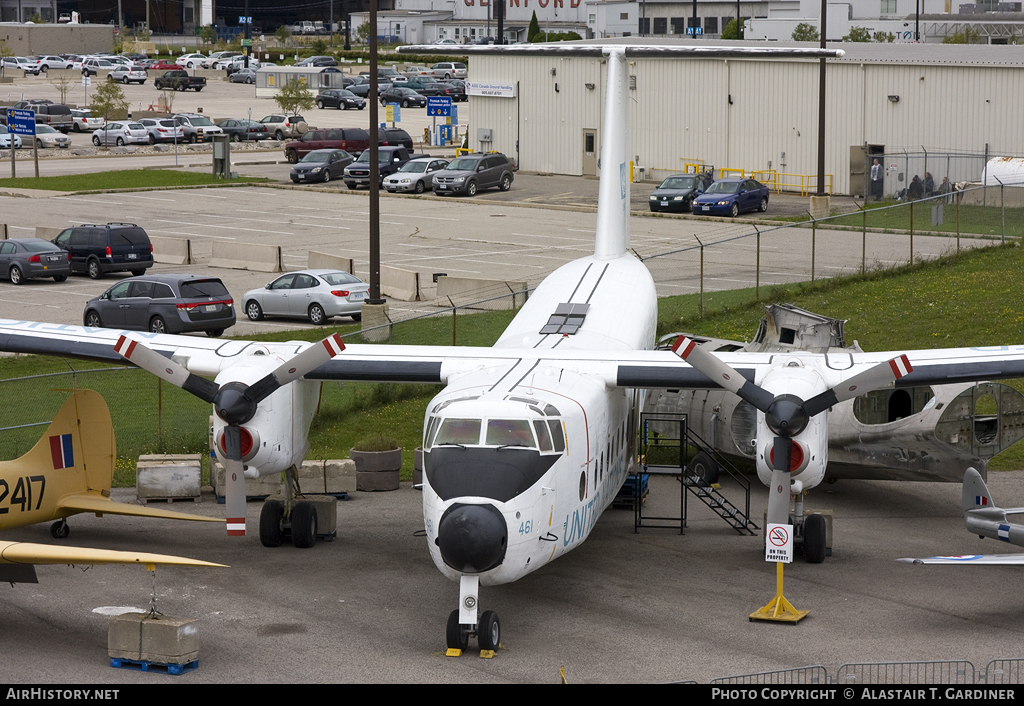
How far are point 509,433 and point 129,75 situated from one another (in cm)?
10704

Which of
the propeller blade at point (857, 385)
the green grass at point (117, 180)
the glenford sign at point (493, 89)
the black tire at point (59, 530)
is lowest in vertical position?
the black tire at point (59, 530)

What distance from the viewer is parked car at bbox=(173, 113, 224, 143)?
82.1 metres

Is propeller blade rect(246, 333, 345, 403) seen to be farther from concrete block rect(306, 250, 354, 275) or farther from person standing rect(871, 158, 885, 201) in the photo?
person standing rect(871, 158, 885, 201)

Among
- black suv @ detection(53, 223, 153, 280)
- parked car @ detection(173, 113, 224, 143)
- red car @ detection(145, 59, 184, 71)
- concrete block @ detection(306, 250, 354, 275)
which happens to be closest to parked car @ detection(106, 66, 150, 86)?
red car @ detection(145, 59, 184, 71)

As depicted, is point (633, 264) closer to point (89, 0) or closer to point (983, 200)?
point (983, 200)

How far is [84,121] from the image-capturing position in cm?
8719

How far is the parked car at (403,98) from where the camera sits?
103 meters

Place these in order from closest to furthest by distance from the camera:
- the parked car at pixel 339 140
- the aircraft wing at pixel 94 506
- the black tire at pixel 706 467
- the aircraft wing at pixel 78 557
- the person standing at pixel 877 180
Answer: the aircraft wing at pixel 78 557, the aircraft wing at pixel 94 506, the black tire at pixel 706 467, the person standing at pixel 877 180, the parked car at pixel 339 140

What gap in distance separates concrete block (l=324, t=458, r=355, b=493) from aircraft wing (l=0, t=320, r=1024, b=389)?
11.4ft

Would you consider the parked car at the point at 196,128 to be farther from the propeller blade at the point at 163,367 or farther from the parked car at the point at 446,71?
the propeller blade at the point at 163,367

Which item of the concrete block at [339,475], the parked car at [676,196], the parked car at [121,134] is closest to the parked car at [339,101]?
the parked car at [121,134]

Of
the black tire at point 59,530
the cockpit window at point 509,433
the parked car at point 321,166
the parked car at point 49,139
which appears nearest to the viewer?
the cockpit window at point 509,433

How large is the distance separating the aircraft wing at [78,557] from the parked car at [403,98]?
8971cm

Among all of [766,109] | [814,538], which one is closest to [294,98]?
[766,109]
